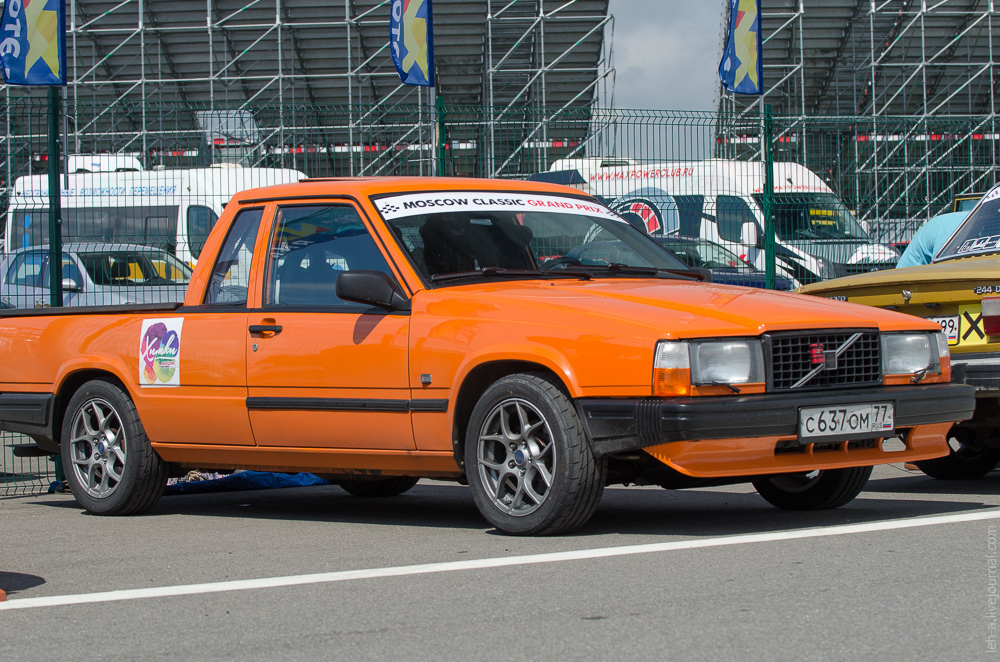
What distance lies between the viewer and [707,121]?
11586mm

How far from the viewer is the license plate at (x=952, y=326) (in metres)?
6.71

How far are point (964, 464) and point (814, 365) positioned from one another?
2.82 metres

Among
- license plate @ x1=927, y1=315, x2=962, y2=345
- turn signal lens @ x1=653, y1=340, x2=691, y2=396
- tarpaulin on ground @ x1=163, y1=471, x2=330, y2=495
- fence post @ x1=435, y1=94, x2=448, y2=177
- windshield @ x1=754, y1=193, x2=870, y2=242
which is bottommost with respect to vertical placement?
tarpaulin on ground @ x1=163, y1=471, x2=330, y2=495

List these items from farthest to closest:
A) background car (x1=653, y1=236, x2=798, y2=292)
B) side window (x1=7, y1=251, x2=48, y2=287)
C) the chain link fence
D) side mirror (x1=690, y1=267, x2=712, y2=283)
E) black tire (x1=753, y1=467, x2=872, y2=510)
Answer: background car (x1=653, y1=236, x2=798, y2=292), the chain link fence, side window (x1=7, y1=251, x2=48, y2=287), side mirror (x1=690, y1=267, x2=712, y2=283), black tire (x1=753, y1=467, x2=872, y2=510)

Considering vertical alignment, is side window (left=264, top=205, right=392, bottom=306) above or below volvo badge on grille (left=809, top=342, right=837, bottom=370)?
above

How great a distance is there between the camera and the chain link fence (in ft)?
35.9

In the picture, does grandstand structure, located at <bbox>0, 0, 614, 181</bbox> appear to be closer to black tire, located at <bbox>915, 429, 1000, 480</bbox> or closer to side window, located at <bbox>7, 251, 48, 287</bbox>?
side window, located at <bbox>7, 251, 48, 287</bbox>

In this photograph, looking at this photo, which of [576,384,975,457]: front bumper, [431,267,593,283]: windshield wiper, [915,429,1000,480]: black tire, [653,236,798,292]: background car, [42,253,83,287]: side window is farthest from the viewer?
[653,236,798,292]: background car

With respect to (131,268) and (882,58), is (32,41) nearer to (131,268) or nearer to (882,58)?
(131,268)

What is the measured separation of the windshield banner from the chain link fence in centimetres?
415

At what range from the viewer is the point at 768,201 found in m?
11.6

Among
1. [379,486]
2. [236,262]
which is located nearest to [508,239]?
[236,262]

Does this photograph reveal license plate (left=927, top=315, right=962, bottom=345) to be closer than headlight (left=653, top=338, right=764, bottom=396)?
No

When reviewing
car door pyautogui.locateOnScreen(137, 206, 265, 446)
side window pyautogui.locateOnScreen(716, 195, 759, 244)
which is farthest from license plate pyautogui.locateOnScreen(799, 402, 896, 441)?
side window pyautogui.locateOnScreen(716, 195, 759, 244)
